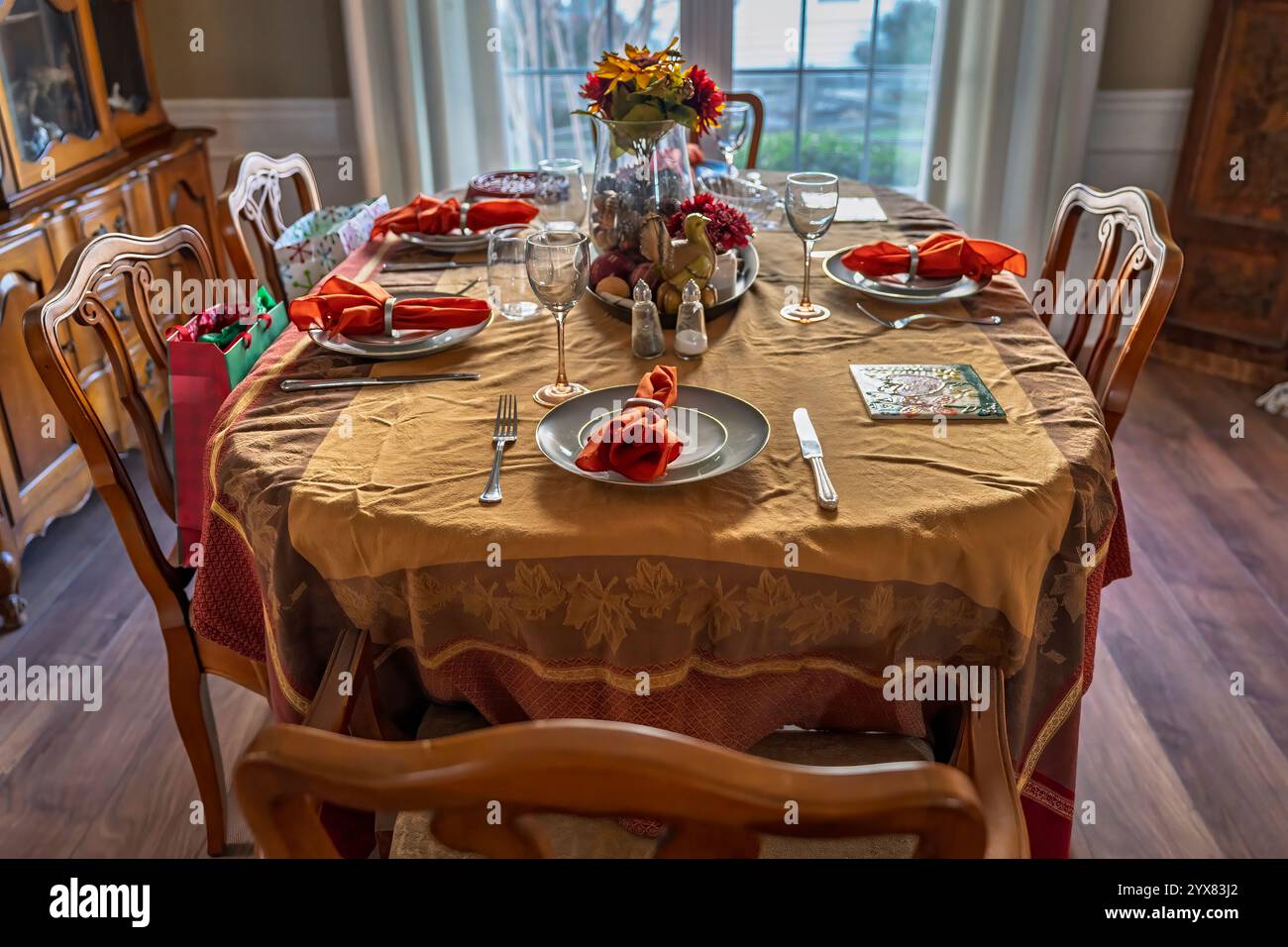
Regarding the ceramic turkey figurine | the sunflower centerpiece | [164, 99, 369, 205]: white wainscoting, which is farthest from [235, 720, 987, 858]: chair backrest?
[164, 99, 369, 205]: white wainscoting

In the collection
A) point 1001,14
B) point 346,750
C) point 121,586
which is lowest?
point 121,586

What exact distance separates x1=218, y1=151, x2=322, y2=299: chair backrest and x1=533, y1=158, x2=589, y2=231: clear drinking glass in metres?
0.54

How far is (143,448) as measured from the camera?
161 cm

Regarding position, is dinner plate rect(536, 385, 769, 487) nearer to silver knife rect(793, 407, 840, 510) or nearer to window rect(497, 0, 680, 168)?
silver knife rect(793, 407, 840, 510)

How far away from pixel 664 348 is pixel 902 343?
34 cm

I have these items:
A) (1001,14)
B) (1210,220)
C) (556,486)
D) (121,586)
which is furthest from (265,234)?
(1210,220)

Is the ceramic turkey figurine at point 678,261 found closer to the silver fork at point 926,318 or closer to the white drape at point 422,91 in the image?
the silver fork at point 926,318

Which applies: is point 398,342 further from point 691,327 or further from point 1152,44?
point 1152,44

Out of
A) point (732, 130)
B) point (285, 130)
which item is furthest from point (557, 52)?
point (732, 130)

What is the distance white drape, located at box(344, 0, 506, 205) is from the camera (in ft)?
10.3

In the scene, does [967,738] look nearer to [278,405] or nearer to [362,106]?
[278,405]

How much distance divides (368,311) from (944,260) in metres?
0.88

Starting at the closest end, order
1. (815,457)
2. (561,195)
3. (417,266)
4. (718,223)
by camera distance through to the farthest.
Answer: (815,457), (718,223), (417,266), (561,195)
